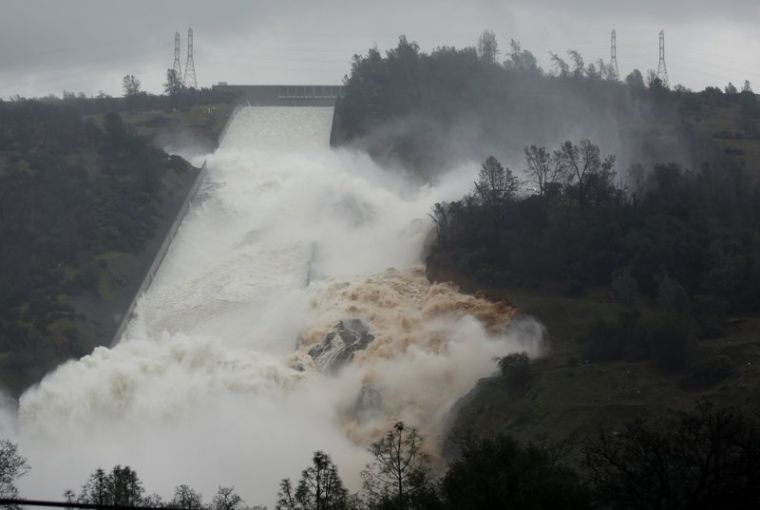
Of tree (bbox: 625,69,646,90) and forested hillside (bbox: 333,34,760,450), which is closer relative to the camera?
forested hillside (bbox: 333,34,760,450)

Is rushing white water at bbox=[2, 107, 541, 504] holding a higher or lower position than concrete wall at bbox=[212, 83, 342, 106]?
lower

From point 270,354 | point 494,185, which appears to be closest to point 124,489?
point 270,354

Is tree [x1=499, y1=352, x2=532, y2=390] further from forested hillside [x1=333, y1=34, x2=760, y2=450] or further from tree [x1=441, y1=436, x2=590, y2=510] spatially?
tree [x1=441, y1=436, x2=590, y2=510]

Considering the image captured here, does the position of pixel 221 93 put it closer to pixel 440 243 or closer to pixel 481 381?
pixel 440 243

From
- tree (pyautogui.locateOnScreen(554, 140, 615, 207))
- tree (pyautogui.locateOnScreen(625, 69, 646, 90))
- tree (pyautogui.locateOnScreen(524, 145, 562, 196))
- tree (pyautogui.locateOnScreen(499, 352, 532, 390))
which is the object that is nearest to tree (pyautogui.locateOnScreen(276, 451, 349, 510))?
tree (pyautogui.locateOnScreen(499, 352, 532, 390))

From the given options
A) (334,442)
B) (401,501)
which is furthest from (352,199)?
(401,501)

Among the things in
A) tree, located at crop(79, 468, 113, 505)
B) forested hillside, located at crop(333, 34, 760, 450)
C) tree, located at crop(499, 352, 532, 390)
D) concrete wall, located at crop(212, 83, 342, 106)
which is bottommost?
tree, located at crop(79, 468, 113, 505)

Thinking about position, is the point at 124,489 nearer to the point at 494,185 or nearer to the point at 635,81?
the point at 494,185
